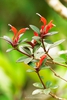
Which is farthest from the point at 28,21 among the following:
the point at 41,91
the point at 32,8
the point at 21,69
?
the point at 41,91

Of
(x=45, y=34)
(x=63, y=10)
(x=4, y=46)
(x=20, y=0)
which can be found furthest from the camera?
(x=20, y=0)

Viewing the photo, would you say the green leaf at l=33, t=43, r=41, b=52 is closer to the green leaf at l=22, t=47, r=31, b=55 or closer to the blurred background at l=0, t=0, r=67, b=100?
the green leaf at l=22, t=47, r=31, b=55

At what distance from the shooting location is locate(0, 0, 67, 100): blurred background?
1.50 meters

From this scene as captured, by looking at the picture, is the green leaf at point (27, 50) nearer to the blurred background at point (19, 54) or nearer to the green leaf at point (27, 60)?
the green leaf at point (27, 60)

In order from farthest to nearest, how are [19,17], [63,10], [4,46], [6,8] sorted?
[19,17]
[6,8]
[4,46]
[63,10]

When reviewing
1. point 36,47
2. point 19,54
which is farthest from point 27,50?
point 19,54

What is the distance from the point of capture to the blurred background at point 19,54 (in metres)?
1.50

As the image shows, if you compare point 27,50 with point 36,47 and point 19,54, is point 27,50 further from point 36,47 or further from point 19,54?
point 19,54

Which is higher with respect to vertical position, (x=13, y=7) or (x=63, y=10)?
(x=13, y=7)

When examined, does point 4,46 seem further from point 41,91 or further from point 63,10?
point 41,91

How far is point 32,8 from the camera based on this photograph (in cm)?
263

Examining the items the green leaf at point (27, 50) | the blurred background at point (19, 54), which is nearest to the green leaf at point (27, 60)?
the green leaf at point (27, 50)

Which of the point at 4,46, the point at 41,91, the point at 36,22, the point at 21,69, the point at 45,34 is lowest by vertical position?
the point at 41,91

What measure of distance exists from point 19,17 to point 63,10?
1992 mm
